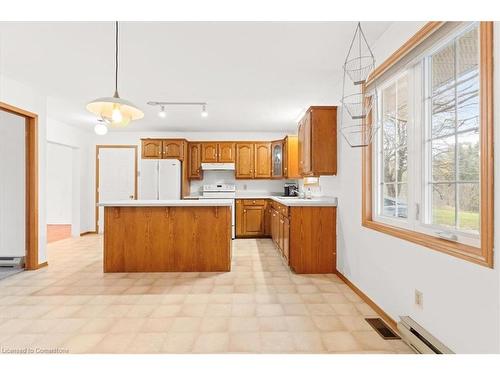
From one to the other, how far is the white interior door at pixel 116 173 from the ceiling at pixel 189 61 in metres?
1.71

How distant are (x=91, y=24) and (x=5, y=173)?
275 cm

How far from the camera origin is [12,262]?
3635 millimetres

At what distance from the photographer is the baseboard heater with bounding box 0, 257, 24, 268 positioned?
143 inches

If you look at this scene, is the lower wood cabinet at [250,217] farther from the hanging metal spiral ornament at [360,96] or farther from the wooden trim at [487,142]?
the wooden trim at [487,142]

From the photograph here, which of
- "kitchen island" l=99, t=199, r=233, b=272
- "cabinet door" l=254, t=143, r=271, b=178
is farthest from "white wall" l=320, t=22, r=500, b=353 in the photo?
"cabinet door" l=254, t=143, r=271, b=178

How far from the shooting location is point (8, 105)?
128 inches

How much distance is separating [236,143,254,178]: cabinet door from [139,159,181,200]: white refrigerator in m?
1.28

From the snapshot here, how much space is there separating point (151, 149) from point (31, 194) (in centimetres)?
251

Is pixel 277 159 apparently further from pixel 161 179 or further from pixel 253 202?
pixel 161 179

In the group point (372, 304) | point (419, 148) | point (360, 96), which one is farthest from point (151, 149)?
point (419, 148)

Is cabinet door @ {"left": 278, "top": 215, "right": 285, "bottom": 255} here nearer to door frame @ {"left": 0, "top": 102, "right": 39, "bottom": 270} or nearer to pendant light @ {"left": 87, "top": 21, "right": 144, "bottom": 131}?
pendant light @ {"left": 87, "top": 21, "right": 144, "bottom": 131}
